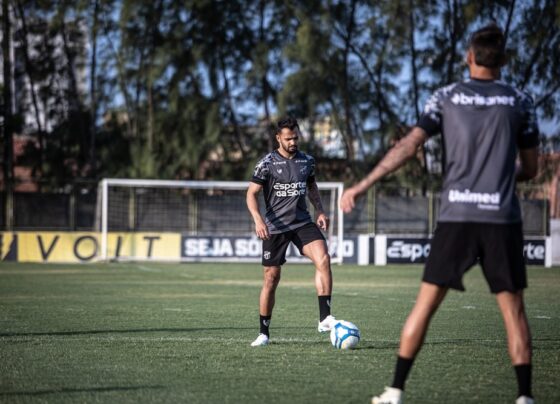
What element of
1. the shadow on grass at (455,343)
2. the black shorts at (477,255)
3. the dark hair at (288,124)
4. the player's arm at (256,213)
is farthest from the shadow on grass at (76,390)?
the dark hair at (288,124)

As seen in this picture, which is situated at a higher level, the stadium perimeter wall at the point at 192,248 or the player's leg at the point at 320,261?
the player's leg at the point at 320,261

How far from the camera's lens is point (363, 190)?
5766mm

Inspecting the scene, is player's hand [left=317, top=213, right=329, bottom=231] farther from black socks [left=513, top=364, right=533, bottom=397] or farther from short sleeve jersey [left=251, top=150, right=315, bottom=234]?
black socks [left=513, top=364, right=533, bottom=397]

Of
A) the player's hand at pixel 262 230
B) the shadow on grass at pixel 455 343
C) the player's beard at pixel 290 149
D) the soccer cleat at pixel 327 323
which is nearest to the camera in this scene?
the shadow on grass at pixel 455 343

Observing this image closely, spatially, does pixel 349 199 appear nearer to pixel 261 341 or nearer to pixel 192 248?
pixel 261 341

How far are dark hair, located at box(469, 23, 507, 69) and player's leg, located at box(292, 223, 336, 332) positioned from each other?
13.7ft

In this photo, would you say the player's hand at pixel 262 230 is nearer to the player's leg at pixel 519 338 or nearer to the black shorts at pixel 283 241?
the black shorts at pixel 283 241

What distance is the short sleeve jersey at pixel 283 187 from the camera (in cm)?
1001

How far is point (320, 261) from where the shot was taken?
9.80 meters

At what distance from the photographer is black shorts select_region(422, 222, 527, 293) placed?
5.81 metres

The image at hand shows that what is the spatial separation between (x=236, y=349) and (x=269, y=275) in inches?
38.2

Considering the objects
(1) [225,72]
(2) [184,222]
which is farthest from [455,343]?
(1) [225,72]

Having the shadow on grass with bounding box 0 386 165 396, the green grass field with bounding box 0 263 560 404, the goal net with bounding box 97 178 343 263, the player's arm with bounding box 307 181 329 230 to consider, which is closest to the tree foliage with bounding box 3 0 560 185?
the goal net with bounding box 97 178 343 263

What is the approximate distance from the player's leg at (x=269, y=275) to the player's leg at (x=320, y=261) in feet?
0.63
